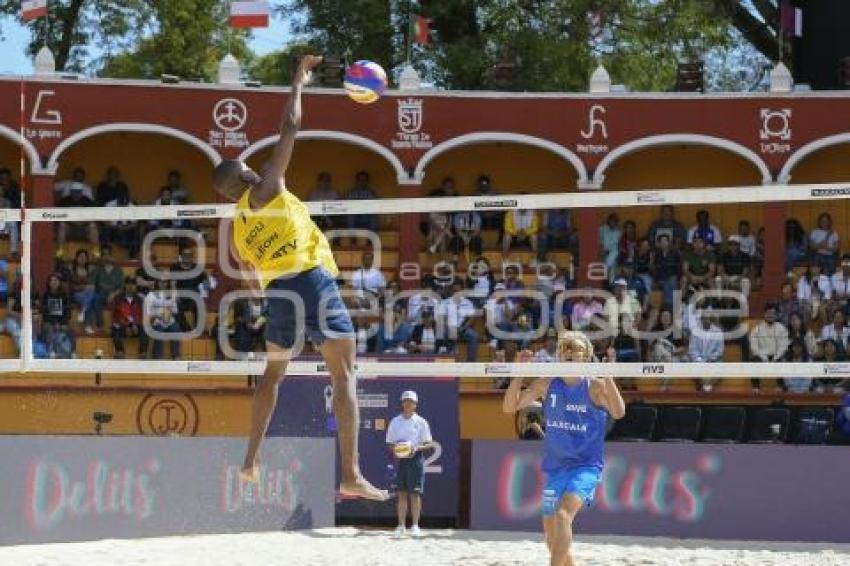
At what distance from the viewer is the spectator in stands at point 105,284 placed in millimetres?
16891

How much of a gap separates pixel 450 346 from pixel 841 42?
8673 millimetres

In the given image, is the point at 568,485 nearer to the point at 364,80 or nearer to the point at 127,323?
the point at 364,80

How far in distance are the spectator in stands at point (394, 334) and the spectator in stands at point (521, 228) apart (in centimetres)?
191

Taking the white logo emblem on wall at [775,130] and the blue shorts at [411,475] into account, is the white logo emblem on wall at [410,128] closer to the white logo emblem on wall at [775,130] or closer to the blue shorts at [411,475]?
the white logo emblem on wall at [775,130]

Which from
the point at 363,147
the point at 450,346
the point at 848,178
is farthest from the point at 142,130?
the point at 848,178

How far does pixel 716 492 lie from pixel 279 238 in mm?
8073

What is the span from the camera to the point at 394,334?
54.3 feet

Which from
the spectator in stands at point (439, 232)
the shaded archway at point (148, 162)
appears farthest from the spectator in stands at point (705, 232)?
the shaded archway at point (148, 162)

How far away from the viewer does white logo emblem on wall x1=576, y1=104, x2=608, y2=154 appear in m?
19.9

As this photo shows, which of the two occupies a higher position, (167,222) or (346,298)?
(167,222)

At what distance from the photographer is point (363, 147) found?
68.0 feet

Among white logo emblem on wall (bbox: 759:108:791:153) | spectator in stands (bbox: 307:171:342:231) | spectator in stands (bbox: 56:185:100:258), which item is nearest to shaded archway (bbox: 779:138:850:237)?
white logo emblem on wall (bbox: 759:108:791:153)

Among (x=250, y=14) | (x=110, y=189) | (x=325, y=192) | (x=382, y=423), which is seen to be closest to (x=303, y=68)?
(x=382, y=423)

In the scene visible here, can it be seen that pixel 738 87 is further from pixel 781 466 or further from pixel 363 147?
pixel 781 466
